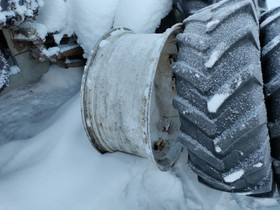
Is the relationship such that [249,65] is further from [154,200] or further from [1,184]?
[1,184]

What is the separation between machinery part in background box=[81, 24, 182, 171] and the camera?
1.12 m

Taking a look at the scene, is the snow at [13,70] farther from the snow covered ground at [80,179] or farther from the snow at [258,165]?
the snow at [258,165]

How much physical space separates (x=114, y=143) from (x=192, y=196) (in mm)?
432

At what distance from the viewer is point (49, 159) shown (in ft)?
4.61

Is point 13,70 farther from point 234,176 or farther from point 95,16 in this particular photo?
point 234,176

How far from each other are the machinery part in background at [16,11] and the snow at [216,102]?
897 millimetres

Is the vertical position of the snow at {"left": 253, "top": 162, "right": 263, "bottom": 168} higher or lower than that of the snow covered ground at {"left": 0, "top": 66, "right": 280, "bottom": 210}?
higher

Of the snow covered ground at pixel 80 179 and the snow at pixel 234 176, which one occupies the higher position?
the snow at pixel 234 176

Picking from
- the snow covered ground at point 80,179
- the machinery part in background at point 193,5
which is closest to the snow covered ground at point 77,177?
the snow covered ground at point 80,179

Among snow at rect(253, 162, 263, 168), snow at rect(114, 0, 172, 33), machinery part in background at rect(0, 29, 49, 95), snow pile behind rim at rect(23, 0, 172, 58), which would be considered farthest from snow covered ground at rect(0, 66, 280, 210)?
snow at rect(114, 0, 172, 33)

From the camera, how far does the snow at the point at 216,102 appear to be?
90 cm

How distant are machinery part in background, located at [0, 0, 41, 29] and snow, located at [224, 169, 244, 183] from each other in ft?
3.51

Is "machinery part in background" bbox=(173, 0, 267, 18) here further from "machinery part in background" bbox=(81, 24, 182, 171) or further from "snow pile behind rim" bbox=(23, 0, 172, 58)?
"machinery part in background" bbox=(81, 24, 182, 171)

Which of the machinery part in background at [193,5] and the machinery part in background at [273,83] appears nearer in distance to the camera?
the machinery part in background at [273,83]
